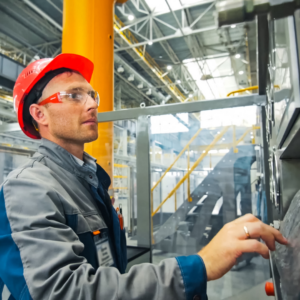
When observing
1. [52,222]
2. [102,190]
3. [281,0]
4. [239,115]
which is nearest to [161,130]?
[239,115]

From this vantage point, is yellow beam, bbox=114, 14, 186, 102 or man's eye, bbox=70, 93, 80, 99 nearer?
man's eye, bbox=70, 93, 80, 99

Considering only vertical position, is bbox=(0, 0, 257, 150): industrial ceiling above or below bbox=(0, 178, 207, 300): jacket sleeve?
above

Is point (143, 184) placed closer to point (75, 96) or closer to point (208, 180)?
point (208, 180)

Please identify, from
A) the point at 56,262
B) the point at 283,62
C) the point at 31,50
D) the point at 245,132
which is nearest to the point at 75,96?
the point at 56,262

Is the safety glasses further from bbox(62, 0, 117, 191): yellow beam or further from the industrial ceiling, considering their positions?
the industrial ceiling

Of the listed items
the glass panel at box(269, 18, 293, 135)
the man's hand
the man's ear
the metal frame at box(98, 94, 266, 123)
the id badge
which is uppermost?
the metal frame at box(98, 94, 266, 123)

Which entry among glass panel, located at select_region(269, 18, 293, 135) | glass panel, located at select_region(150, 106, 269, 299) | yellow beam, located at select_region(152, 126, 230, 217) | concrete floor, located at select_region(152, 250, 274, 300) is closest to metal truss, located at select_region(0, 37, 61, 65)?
glass panel, located at select_region(150, 106, 269, 299)

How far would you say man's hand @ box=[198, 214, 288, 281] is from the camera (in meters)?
0.68

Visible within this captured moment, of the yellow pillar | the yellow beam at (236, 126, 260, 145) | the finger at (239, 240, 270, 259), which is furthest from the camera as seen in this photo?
the yellow pillar

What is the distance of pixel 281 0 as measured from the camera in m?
0.33

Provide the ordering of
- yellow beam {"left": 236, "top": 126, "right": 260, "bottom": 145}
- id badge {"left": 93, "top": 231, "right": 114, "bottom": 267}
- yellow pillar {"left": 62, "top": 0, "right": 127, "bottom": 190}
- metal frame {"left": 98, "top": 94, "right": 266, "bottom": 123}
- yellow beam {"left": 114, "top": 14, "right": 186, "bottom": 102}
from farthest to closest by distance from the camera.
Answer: yellow beam {"left": 114, "top": 14, "right": 186, "bottom": 102} < yellow pillar {"left": 62, "top": 0, "right": 127, "bottom": 190} < yellow beam {"left": 236, "top": 126, "right": 260, "bottom": 145} < metal frame {"left": 98, "top": 94, "right": 266, "bottom": 123} < id badge {"left": 93, "top": 231, "right": 114, "bottom": 267}

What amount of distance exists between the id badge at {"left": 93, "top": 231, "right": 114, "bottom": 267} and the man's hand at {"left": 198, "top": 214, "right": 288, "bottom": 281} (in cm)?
56

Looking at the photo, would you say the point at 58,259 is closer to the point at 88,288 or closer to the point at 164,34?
the point at 88,288

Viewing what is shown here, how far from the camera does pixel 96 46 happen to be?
9.45ft
